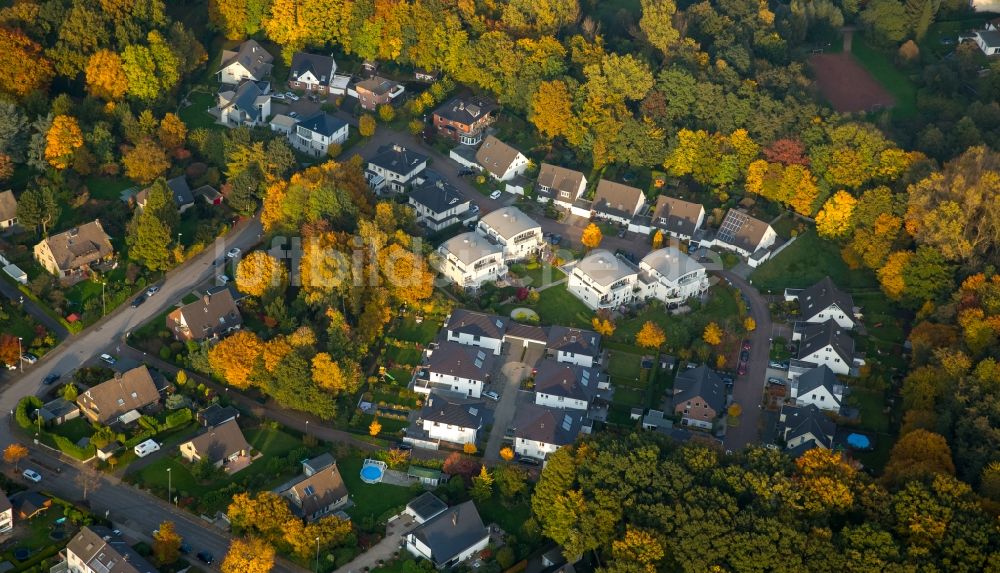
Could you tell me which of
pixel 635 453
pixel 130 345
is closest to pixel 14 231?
pixel 130 345

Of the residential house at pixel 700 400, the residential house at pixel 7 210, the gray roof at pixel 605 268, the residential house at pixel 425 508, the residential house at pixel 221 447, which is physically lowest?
the residential house at pixel 221 447

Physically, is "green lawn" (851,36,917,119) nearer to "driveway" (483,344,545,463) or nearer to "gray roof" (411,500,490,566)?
"driveway" (483,344,545,463)

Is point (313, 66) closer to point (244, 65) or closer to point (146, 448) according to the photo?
point (244, 65)

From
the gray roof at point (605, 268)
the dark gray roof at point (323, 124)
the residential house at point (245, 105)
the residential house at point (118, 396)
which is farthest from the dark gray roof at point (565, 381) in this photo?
the residential house at point (245, 105)

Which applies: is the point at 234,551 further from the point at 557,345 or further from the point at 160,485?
the point at 557,345

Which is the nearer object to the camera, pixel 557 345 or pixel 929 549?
pixel 929 549

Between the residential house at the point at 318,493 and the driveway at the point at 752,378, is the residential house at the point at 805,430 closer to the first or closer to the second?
the driveway at the point at 752,378
